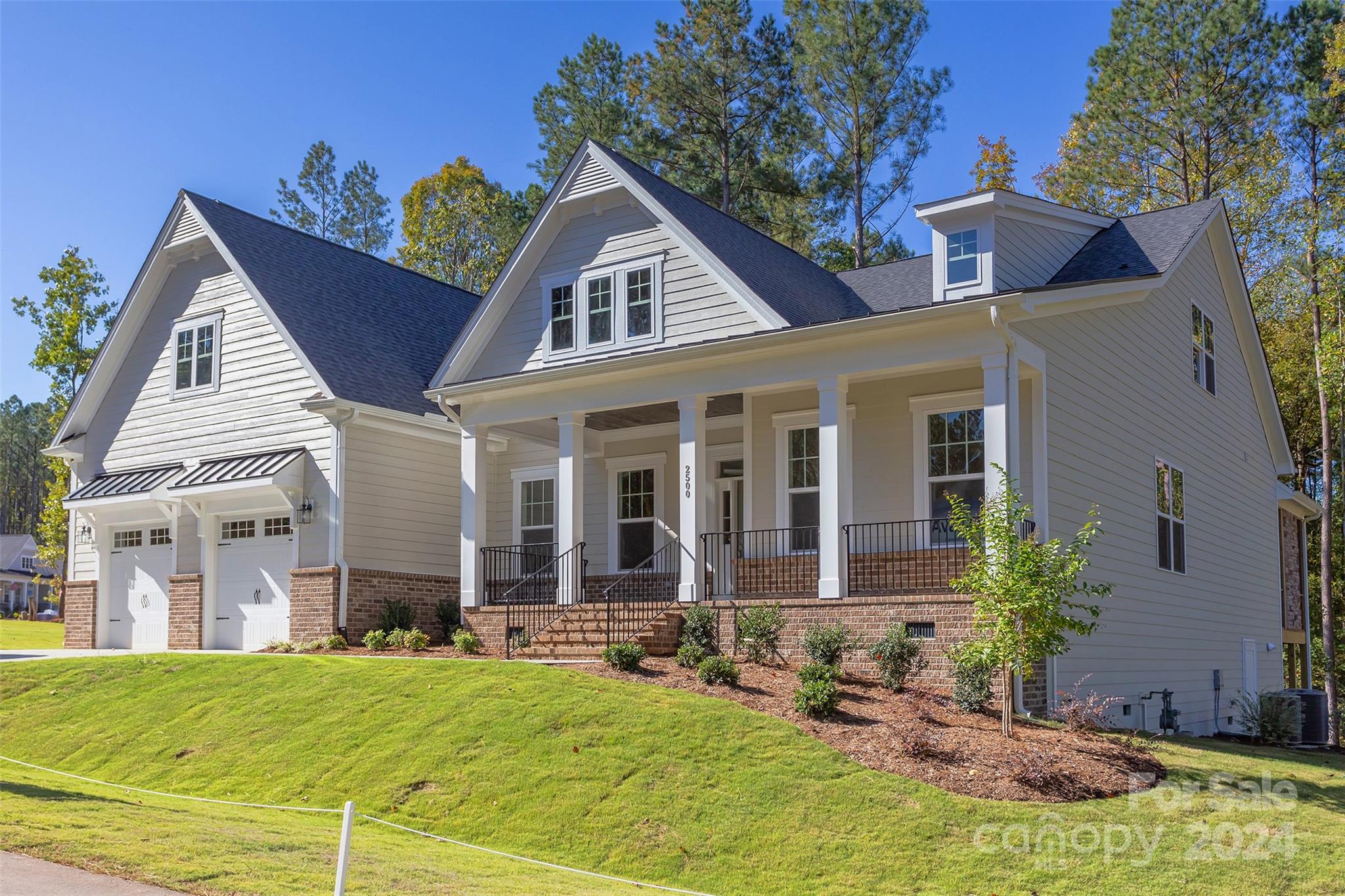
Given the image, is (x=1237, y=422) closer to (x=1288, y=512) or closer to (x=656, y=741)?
(x=1288, y=512)

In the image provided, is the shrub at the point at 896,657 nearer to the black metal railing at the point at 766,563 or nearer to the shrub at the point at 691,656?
the shrub at the point at 691,656

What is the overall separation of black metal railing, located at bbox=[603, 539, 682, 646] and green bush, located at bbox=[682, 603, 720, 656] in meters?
0.73

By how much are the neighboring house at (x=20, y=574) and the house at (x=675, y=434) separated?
158 ft

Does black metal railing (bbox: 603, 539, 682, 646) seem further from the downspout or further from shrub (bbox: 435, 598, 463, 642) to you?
the downspout

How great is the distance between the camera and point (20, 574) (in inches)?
2682

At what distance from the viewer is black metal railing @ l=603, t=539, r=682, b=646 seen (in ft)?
56.4

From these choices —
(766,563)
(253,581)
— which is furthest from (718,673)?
(253,581)

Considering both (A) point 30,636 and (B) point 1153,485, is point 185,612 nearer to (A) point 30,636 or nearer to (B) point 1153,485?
(A) point 30,636

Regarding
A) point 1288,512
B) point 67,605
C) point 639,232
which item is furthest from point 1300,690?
point 67,605

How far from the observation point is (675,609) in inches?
667

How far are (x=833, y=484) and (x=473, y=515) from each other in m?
6.72

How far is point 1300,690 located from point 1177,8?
19848 millimetres

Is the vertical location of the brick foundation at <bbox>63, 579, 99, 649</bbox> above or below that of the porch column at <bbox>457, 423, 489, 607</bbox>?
below

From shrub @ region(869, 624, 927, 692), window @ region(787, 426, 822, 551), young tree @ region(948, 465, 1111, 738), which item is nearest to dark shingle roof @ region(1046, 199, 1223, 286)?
window @ region(787, 426, 822, 551)
